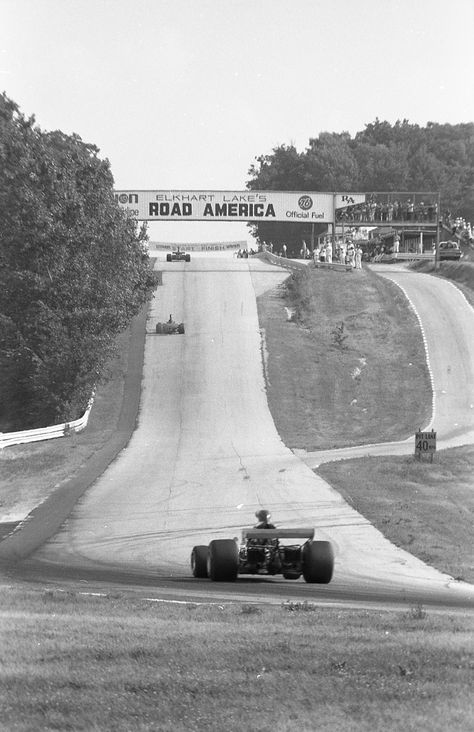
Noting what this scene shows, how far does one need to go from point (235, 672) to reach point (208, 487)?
784 inches

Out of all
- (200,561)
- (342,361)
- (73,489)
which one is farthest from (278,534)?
(342,361)

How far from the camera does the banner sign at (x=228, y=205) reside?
69375 mm

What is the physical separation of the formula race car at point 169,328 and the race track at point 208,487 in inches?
→ 19.3

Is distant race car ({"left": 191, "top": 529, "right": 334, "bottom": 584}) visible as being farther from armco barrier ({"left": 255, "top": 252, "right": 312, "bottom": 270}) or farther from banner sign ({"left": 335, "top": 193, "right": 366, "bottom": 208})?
armco barrier ({"left": 255, "top": 252, "right": 312, "bottom": 270})

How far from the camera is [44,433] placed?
40062mm

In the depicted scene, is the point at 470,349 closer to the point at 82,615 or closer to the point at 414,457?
the point at 414,457

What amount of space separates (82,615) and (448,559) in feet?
32.4

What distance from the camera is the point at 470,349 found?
177 ft

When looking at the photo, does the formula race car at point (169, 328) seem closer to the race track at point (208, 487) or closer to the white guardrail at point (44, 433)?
the race track at point (208, 487)

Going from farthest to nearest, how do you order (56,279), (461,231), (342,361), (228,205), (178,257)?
(461,231), (178,257), (228,205), (342,361), (56,279)

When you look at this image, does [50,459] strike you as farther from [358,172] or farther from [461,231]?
[358,172]

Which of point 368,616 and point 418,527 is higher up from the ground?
point 368,616

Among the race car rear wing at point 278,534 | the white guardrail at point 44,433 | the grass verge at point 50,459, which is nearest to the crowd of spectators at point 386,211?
the grass verge at point 50,459

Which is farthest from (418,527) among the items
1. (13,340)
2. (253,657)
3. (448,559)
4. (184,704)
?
(13,340)
